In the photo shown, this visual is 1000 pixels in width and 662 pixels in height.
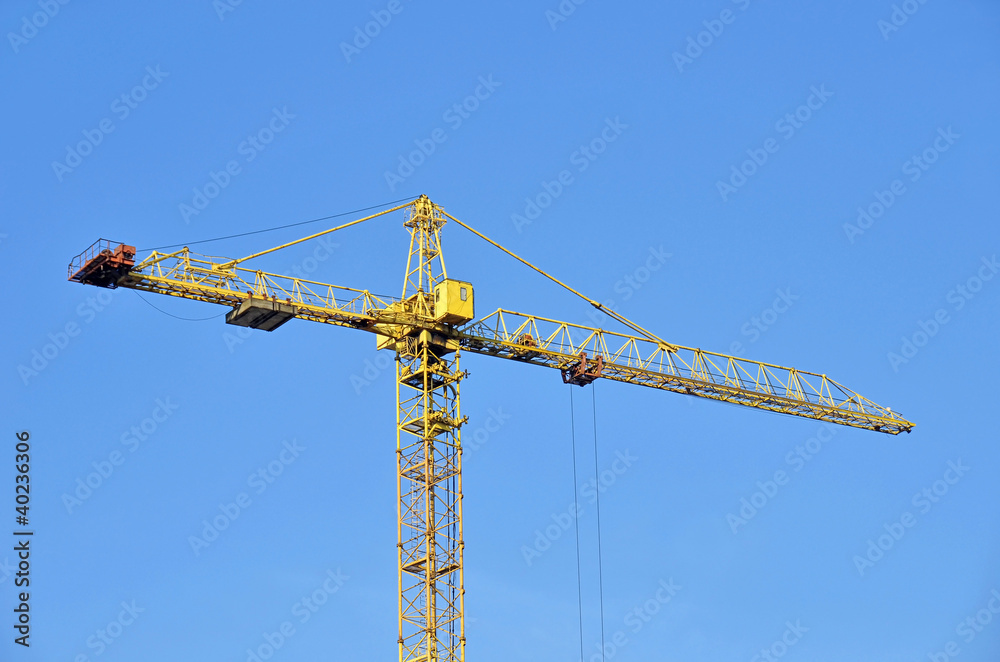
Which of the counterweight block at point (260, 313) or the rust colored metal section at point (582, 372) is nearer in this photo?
the counterweight block at point (260, 313)

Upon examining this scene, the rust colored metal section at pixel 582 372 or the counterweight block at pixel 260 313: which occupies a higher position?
the rust colored metal section at pixel 582 372

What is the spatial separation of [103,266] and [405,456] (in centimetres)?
1948

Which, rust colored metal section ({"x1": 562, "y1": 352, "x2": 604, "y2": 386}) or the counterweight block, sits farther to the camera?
rust colored metal section ({"x1": 562, "y1": 352, "x2": 604, "y2": 386})

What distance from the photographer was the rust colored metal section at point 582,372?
369 ft

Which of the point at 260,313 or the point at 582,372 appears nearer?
the point at 260,313

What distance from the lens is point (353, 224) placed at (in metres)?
113

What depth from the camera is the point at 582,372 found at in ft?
369

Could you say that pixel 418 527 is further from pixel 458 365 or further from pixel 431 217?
pixel 431 217

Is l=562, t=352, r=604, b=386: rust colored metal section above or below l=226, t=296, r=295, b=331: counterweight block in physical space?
above

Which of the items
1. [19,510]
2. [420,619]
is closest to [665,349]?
[420,619]

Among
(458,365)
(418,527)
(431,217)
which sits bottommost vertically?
(418,527)

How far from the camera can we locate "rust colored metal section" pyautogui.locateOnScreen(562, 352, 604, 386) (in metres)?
112

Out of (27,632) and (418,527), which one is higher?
(418,527)

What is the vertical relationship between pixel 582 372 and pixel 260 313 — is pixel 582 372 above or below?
above
